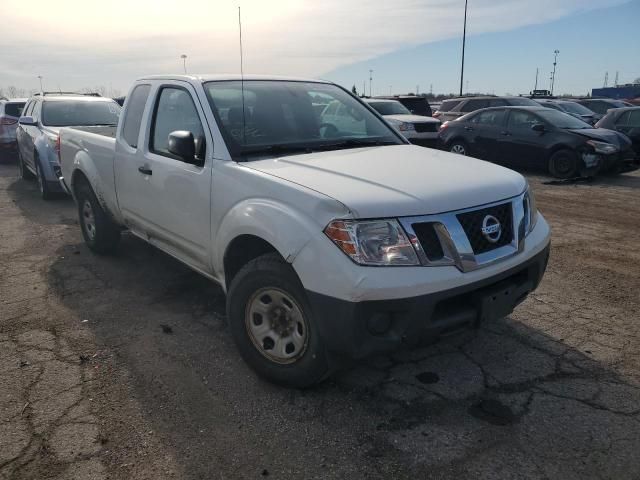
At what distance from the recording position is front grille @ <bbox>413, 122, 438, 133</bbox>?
1327cm

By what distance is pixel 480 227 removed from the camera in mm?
2750

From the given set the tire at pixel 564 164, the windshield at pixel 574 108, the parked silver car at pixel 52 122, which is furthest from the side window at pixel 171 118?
the windshield at pixel 574 108

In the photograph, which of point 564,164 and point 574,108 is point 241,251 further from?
point 574,108

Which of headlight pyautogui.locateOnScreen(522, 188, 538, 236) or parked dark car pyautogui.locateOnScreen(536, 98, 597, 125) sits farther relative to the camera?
parked dark car pyautogui.locateOnScreen(536, 98, 597, 125)

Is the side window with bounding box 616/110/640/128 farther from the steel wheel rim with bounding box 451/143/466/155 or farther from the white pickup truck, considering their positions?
the white pickup truck

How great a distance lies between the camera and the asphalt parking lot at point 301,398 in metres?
2.44

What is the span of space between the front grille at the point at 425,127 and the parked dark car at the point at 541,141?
0.57 meters

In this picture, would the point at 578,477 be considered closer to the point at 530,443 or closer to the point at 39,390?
the point at 530,443

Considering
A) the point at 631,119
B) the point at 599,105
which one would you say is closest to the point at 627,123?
the point at 631,119

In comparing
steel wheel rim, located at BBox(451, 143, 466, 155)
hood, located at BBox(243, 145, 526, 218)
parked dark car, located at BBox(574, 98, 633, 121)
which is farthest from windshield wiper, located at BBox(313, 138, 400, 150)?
parked dark car, located at BBox(574, 98, 633, 121)

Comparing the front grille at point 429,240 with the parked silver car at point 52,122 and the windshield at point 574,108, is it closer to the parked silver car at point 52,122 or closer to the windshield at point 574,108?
the parked silver car at point 52,122

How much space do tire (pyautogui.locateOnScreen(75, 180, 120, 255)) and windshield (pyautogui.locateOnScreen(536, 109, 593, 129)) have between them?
30.8 feet

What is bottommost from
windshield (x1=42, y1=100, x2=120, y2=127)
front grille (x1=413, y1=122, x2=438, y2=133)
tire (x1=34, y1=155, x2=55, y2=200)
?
tire (x1=34, y1=155, x2=55, y2=200)

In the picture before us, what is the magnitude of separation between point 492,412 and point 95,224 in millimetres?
4433
